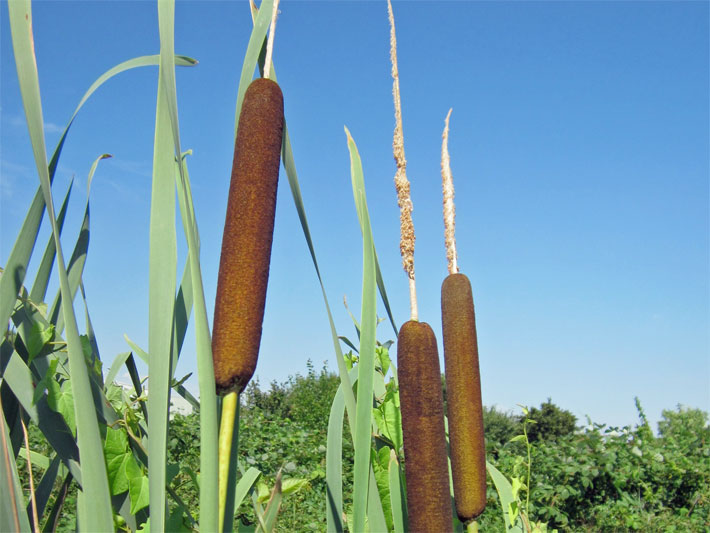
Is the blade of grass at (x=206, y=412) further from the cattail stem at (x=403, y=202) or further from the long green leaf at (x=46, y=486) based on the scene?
the long green leaf at (x=46, y=486)

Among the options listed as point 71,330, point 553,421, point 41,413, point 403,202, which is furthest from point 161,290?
point 553,421

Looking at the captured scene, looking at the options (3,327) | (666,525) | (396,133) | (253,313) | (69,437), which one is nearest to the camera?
(253,313)

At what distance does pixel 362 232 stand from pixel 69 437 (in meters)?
0.78

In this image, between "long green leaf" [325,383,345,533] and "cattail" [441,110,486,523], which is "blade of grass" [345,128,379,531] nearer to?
"long green leaf" [325,383,345,533]

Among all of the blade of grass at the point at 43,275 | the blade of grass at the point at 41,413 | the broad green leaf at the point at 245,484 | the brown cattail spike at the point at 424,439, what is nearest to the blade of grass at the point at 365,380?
the brown cattail spike at the point at 424,439

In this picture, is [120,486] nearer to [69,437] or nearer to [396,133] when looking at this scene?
[69,437]

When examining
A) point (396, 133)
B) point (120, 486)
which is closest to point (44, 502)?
point (120, 486)

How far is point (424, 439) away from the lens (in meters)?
1.35

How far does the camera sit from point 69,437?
1.33 m

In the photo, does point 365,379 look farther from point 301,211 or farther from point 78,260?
point 78,260

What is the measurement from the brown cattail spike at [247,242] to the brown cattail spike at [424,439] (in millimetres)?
454

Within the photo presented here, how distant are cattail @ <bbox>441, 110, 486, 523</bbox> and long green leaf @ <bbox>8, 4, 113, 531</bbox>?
2.92ft

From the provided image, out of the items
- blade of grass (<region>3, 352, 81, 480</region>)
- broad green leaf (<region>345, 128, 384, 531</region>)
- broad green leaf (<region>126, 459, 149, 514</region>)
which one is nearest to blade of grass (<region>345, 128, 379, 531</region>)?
broad green leaf (<region>345, 128, 384, 531</region>)

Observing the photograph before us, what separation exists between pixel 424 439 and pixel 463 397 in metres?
0.33
